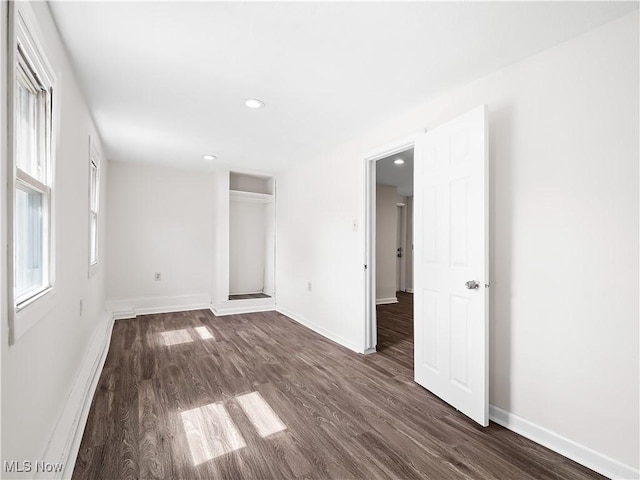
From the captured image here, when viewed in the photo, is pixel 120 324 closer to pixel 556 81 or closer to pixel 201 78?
pixel 201 78

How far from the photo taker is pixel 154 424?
2035 millimetres

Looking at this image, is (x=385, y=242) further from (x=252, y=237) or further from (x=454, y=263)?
(x=454, y=263)

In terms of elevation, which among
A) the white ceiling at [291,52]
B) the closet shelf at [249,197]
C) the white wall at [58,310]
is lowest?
the white wall at [58,310]

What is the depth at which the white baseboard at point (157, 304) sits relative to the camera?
4.91 meters

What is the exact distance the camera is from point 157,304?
530 centimetres

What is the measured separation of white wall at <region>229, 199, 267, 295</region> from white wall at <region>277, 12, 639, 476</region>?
14.0 feet

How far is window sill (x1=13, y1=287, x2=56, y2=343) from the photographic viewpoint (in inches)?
46.6

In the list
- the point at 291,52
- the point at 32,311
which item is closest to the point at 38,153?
the point at 32,311

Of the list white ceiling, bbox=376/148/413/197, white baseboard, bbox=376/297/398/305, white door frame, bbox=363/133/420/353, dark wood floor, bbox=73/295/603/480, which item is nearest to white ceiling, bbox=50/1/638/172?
white door frame, bbox=363/133/420/353

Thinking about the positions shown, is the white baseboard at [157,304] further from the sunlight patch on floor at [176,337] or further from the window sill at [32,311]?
the window sill at [32,311]

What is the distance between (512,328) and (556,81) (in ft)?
5.18

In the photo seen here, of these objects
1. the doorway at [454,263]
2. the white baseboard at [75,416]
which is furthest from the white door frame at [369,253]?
the white baseboard at [75,416]

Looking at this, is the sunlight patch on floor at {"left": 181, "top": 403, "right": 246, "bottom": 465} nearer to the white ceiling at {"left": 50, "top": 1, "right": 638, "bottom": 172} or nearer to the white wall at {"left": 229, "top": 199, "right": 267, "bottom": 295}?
the white ceiling at {"left": 50, "top": 1, "right": 638, "bottom": 172}

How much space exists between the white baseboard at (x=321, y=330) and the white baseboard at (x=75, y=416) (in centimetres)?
242
